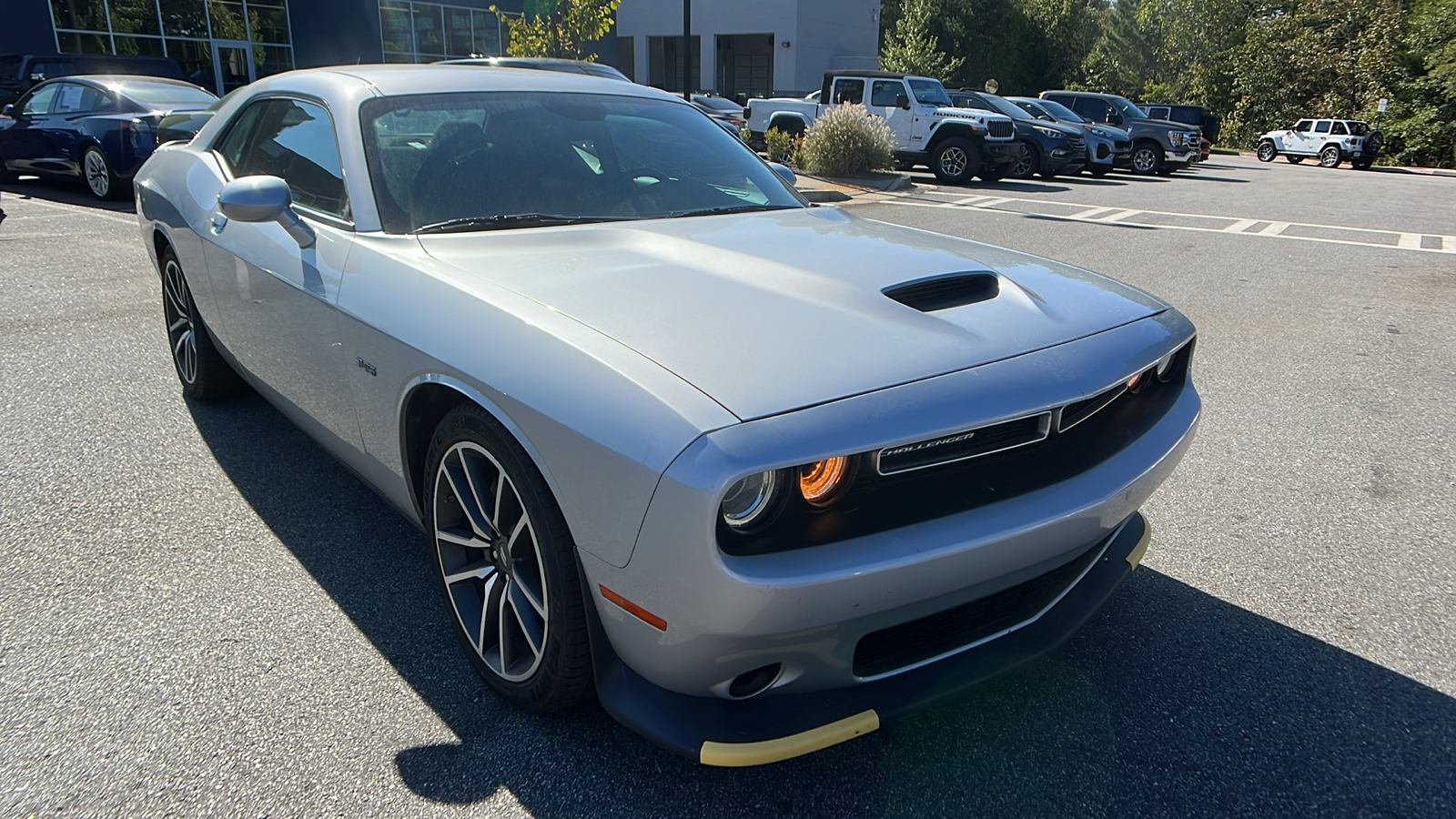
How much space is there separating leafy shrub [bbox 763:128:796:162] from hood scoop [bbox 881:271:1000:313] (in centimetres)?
1528

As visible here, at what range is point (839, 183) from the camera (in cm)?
1574

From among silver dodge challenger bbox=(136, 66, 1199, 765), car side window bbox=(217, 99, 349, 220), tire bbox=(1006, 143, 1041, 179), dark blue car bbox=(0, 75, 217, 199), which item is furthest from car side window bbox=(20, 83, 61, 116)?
tire bbox=(1006, 143, 1041, 179)

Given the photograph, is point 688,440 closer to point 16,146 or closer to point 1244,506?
point 1244,506

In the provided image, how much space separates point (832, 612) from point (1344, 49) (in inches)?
1749

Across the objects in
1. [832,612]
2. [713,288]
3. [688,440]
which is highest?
[713,288]

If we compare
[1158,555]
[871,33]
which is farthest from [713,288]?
[871,33]

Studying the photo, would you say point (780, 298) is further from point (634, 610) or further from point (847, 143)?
point (847, 143)

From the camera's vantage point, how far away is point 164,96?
36.7 ft

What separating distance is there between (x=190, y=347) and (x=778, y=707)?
11.8ft

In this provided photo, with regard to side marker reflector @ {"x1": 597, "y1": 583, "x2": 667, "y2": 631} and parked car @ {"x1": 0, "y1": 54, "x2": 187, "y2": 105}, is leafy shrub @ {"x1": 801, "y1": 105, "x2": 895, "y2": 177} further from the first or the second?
side marker reflector @ {"x1": 597, "y1": 583, "x2": 667, "y2": 631}

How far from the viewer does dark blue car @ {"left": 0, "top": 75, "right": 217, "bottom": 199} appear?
1052cm

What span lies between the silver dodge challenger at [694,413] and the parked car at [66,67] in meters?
12.5

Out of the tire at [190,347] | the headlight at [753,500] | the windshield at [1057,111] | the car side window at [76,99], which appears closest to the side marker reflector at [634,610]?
the headlight at [753,500]

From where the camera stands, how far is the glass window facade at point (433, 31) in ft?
91.9
